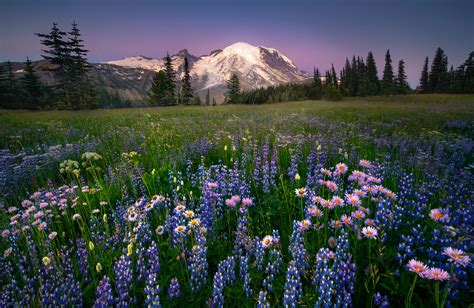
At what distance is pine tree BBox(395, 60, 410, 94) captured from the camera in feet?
212

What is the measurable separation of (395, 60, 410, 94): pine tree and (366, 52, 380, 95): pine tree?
16.3 feet

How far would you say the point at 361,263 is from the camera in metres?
2.12

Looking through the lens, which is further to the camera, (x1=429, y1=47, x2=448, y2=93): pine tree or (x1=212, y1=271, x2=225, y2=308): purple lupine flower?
(x1=429, y1=47, x2=448, y2=93): pine tree

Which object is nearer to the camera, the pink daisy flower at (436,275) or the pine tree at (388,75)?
the pink daisy flower at (436,275)

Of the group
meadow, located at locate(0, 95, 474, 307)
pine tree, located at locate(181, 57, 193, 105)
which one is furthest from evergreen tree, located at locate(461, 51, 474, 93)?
meadow, located at locate(0, 95, 474, 307)

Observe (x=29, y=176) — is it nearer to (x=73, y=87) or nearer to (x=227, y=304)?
(x=227, y=304)

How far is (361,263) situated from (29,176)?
614 centimetres

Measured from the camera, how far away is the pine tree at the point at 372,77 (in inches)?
2661

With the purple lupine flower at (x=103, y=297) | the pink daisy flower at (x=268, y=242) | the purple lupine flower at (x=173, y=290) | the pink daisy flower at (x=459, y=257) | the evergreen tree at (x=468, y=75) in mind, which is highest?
the evergreen tree at (x=468, y=75)

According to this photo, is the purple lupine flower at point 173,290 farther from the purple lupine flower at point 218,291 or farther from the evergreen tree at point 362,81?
the evergreen tree at point 362,81

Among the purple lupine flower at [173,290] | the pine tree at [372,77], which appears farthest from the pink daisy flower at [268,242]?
the pine tree at [372,77]

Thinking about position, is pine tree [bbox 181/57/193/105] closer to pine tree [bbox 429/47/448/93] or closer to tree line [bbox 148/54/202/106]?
tree line [bbox 148/54/202/106]

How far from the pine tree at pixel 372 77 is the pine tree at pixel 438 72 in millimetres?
13657

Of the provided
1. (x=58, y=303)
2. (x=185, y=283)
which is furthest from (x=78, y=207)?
(x=185, y=283)
